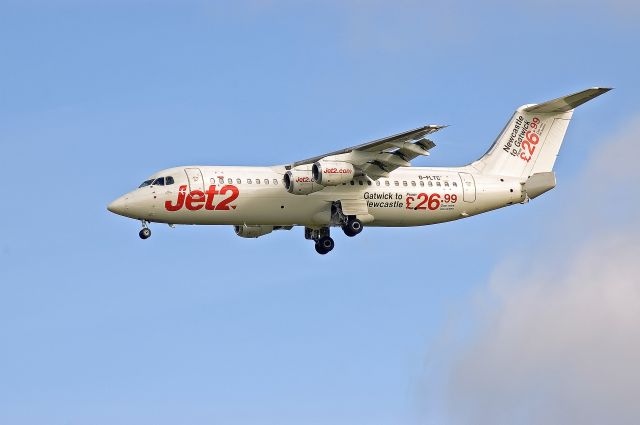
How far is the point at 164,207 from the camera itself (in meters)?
36.3

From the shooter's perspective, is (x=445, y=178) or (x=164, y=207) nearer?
(x=164, y=207)

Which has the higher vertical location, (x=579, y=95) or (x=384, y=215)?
(x=579, y=95)

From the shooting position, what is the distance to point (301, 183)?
36.6 m

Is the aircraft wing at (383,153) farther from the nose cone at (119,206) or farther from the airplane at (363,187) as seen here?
the nose cone at (119,206)

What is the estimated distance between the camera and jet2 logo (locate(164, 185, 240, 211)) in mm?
36375

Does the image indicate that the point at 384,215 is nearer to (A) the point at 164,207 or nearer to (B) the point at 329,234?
(B) the point at 329,234

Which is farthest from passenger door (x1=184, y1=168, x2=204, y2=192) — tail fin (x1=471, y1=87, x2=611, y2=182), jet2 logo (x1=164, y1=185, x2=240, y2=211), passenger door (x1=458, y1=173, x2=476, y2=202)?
tail fin (x1=471, y1=87, x2=611, y2=182)

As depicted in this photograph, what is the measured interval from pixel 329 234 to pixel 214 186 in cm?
421

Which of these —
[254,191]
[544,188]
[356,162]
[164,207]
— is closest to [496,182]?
[544,188]

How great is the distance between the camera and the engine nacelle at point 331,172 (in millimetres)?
36531

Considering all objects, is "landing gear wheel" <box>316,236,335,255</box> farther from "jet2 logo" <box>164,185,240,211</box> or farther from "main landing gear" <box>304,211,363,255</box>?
"jet2 logo" <box>164,185,240,211</box>

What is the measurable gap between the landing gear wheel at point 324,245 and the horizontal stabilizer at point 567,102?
7.59 m

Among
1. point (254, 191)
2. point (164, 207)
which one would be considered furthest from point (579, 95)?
point (164, 207)

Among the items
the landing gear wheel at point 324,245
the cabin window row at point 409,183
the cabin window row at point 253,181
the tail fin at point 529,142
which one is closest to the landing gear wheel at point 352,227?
the cabin window row at point 409,183
